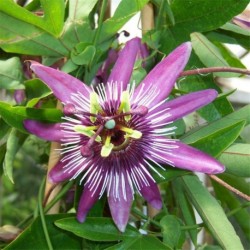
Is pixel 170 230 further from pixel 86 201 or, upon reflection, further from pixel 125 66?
pixel 125 66

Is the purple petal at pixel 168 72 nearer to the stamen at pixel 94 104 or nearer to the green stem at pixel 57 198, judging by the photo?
the stamen at pixel 94 104

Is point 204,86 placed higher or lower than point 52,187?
higher

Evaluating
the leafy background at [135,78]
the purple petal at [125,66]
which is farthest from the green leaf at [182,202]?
the purple petal at [125,66]

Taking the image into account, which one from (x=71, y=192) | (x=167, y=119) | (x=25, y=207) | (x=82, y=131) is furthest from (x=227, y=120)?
(x=25, y=207)

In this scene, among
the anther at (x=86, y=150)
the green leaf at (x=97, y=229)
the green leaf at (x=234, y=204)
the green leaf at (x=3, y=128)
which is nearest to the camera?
the anther at (x=86, y=150)

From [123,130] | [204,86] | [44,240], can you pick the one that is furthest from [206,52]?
[44,240]

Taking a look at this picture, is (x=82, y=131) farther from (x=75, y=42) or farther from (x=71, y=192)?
(x=71, y=192)
